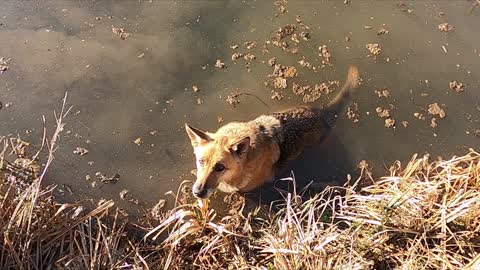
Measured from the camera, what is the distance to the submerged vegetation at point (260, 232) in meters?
4.61

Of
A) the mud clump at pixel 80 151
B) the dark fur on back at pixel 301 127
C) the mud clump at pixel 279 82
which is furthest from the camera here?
the mud clump at pixel 279 82

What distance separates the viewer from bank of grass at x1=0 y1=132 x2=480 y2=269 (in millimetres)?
4605

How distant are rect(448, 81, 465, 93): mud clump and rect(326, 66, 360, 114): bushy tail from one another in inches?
52.4

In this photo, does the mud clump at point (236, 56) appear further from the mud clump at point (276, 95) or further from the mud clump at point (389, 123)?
the mud clump at point (389, 123)

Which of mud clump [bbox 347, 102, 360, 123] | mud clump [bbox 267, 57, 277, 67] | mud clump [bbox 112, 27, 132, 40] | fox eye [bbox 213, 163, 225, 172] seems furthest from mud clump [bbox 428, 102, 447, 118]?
mud clump [bbox 112, 27, 132, 40]

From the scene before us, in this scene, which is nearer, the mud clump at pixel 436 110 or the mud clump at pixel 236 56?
the mud clump at pixel 436 110

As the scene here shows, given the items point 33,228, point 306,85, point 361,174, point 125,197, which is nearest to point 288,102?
point 306,85

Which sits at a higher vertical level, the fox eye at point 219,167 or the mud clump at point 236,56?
the mud clump at point 236,56

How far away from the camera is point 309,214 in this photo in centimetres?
492

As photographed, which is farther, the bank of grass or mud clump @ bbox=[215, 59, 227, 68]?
mud clump @ bbox=[215, 59, 227, 68]

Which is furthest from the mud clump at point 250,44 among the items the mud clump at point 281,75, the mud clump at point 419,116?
the mud clump at point 419,116

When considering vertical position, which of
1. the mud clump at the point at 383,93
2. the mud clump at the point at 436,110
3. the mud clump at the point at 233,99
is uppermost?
the mud clump at the point at 233,99

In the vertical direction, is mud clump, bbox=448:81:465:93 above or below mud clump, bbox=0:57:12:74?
below

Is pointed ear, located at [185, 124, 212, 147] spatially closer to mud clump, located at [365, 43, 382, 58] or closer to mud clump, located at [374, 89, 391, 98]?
mud clump, located at [374, 89, 391, 98]
